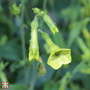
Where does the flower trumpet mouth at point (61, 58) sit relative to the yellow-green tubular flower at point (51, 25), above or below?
below

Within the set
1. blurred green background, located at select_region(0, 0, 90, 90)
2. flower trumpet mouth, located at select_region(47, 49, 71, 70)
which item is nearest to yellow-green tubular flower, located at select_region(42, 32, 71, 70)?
flower trumpet mouth, located at select_region(47, 49, 71, 70)

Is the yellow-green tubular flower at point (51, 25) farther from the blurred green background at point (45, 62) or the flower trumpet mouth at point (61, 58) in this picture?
the blurred green background at point (45, 62)

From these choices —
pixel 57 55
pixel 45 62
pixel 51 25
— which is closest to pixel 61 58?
pixel 57 55

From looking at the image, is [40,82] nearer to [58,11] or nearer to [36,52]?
[36,52]

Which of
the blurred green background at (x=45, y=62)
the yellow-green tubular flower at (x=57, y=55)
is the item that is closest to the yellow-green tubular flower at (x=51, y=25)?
the yellow-green tubular flower at (x=57, y=55)

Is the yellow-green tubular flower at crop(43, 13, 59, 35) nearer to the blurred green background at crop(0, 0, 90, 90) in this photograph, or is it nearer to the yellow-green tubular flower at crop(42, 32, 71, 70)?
the yellow-green tubular flower at crop(42, 32, 71, 70)

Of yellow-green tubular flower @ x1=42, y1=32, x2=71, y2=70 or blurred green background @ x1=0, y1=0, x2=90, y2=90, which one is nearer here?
yellow-green tubular flower @ x1=42, y1=32, x2=71, y2=70

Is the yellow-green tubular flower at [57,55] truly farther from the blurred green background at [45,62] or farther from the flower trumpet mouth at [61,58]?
the blurred green background at [45,62]

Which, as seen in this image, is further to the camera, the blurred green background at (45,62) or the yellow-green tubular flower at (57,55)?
the blurred green background at (45,62)

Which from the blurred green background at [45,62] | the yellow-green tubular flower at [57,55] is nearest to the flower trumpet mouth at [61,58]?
the yellow-green tubular flower at [57,55]

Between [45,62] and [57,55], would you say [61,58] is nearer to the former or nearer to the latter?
[57,55]

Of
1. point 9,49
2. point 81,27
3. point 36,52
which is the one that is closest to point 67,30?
point 81,27
